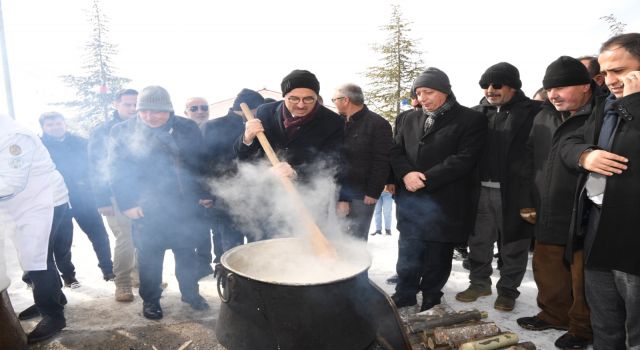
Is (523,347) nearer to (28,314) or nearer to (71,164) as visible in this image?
(28,314)

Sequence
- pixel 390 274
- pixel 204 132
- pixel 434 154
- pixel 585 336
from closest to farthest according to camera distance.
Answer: pixel 585 336
pixel 434 154
pixel 204 132
pixel 390 274

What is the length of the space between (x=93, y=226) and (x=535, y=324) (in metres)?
5.34

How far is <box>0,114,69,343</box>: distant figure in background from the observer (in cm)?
297

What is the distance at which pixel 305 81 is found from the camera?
3188 mm

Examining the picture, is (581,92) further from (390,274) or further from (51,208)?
(51,208)

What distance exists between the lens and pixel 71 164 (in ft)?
16.7

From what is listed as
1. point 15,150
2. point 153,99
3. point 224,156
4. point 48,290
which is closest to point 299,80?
point 153,99

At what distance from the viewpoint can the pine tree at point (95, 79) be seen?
30.3 metres

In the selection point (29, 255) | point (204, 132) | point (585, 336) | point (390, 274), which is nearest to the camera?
point (585, 336)


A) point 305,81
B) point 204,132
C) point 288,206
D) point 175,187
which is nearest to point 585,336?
point 288,206

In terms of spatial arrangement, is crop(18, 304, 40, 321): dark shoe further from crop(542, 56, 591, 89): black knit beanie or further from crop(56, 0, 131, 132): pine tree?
crop(56, 0, 131, 132): pine tree

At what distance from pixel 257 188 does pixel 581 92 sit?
3067 millimetres

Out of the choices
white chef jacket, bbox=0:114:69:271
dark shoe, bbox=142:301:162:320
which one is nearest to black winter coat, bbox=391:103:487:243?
dark shoe, bbox=142:301:162:320

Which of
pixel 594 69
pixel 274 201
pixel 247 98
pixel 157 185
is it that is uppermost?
pixel 594 69
